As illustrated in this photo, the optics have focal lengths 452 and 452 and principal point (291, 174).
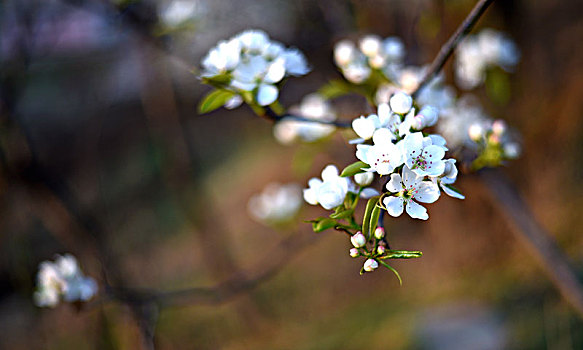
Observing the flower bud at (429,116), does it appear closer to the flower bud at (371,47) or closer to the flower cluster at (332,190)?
the flower cluster at (332,190)

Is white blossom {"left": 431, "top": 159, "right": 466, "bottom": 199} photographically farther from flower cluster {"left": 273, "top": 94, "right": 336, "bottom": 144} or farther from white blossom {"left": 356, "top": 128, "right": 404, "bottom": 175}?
flower cluster {"left": 273, "top": 94, "right": 336, "bottom": 144}

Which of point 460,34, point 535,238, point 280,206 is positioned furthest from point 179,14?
point 535,238

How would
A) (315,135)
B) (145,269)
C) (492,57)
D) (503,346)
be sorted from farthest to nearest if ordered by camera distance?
Answer: (145,269)
(503,346)
(492,57)
(315,135)

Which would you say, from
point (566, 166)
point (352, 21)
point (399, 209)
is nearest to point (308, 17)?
point (352, 21)

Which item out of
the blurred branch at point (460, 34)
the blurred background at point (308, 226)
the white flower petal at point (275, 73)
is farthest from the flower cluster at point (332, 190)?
the blurred background at point (308, 226)

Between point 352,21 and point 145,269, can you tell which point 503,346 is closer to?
point 352,21

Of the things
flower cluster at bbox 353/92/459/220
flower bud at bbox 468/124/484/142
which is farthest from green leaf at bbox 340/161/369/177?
flower bud at bbox 468/124/484/142
